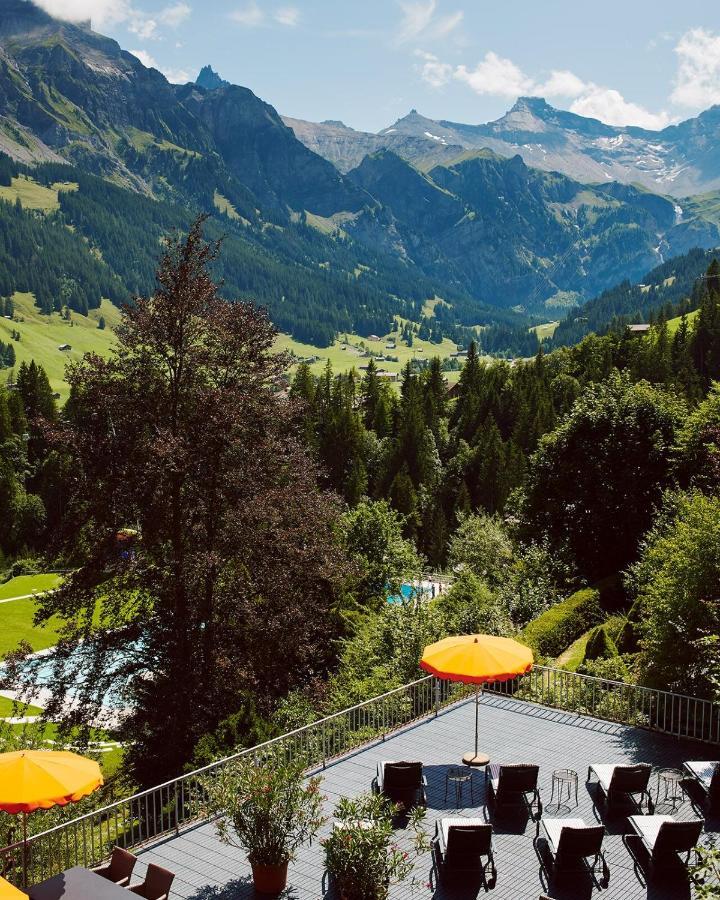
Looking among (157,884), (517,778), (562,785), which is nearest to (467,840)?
(517,778)

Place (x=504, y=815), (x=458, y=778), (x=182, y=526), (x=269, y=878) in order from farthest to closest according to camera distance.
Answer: (x=182, y=526), (x=458, y=778), (x=504, y=815), (x=269, y=878)

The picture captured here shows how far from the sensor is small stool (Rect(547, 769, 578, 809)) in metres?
16.1

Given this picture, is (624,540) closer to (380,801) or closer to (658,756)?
(658,756)

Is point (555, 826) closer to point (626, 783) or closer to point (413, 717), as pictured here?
point (626, 783)

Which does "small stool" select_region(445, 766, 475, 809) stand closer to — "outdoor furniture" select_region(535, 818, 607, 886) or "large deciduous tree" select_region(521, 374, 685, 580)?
"outdoor furniture" select_region(535, 818, 607, 886)

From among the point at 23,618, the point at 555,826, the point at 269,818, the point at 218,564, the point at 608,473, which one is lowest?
the point at 23,618

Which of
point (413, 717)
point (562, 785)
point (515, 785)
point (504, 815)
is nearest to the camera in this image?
point (515, 785)

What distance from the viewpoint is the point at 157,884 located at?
12508 millimetres

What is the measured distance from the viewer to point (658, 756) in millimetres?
18562

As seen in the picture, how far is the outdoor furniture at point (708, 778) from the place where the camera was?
15539 millimetres

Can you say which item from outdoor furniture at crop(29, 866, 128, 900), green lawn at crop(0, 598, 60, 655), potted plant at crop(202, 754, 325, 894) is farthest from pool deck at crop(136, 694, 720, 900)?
green lawn at crop(0, 598, 60, 655)

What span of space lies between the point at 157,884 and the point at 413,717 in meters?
9.90

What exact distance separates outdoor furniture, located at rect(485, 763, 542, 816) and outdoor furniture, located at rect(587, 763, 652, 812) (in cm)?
130

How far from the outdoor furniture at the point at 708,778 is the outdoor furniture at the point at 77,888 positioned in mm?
10416
